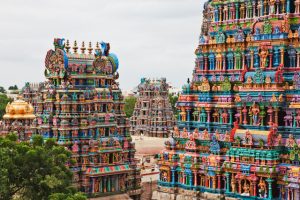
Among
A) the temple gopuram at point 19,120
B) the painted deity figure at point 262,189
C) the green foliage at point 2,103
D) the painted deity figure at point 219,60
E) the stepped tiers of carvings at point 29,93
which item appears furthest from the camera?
the green foliage at point 2,103

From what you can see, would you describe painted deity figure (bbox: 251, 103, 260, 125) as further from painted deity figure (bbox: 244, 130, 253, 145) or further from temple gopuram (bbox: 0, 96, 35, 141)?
temple gopuram (bbox: 0, 96, 35, 141)

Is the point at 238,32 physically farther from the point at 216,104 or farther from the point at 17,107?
the point at 17,107

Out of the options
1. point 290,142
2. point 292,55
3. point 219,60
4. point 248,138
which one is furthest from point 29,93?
point 290,142

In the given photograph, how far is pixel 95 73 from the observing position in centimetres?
3753

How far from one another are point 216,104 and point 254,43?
13.3 feet

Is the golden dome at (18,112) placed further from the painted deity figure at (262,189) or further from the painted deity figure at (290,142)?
the painted deity figure at (290,142)

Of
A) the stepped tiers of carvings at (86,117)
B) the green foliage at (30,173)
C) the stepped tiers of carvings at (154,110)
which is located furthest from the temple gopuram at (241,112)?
the stepped tiers of carvings at (154,110)

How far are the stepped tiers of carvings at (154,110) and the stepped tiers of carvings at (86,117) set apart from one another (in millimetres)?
38293

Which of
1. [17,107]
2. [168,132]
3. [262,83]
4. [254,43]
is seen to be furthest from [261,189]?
[168,132]

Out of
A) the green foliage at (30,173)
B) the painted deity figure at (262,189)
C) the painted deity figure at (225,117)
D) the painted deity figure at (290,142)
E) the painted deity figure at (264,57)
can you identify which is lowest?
the painted deity figure at (262,189)

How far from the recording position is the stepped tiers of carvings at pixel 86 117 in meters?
35.8

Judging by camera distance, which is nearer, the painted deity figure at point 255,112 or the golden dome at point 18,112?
the painted deity figure at point 255,112

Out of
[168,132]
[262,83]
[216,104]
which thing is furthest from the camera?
[168,132]

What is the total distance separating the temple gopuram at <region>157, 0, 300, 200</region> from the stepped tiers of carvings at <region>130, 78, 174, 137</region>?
42.6 meters
